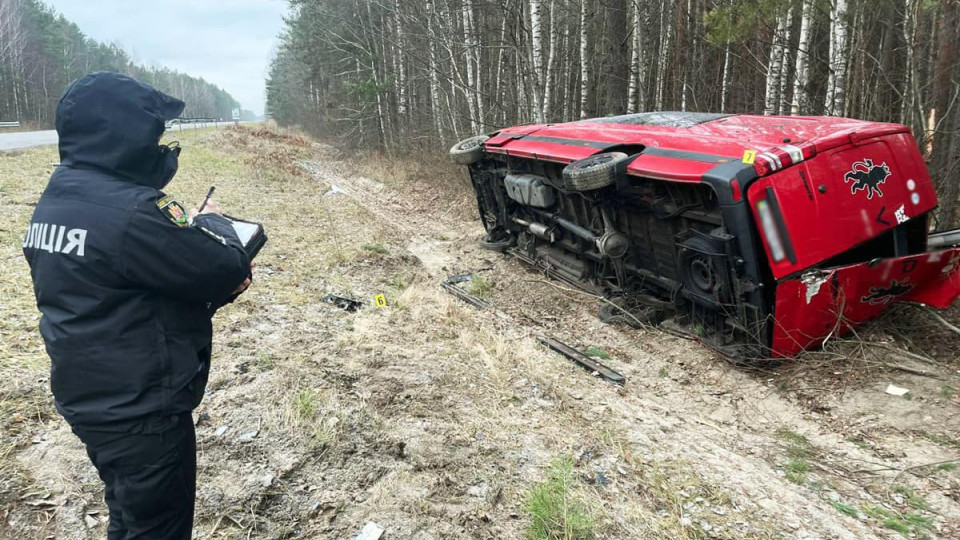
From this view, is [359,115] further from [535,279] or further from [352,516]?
[352,516]

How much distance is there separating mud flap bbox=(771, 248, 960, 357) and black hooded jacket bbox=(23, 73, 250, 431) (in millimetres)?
3696

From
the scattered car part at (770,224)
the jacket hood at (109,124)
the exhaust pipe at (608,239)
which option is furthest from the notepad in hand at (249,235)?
the exhaust pipe at (608,239)

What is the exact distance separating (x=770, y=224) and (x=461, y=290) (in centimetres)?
379

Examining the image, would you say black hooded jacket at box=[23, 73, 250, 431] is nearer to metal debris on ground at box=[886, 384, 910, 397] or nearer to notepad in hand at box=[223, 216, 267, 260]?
notepad in hand at box=[223, 216, 267, 260]

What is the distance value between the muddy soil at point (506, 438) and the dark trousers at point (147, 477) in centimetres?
74

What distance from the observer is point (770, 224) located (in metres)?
3.87

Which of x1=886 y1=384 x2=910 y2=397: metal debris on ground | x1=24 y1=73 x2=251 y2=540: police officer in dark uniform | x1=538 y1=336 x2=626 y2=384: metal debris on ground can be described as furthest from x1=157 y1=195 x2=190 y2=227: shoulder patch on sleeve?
x1=886 y1=384 x2=910 y2=397: metal debris on ground

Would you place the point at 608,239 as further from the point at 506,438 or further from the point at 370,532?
the point at 370,532

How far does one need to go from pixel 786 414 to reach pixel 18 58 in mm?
56212

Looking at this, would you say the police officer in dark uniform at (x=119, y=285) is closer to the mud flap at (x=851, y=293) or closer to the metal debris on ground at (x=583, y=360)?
the metal debris on ground at (x=583, y=360)

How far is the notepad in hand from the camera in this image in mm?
2252

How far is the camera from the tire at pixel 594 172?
16.1 ft

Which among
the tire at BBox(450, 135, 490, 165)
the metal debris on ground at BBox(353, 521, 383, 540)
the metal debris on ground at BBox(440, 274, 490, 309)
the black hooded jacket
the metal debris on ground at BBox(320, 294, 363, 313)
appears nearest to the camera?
the black hooded jacket

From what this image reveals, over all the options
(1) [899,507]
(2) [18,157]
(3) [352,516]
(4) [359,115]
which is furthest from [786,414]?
(4) [359,115]
